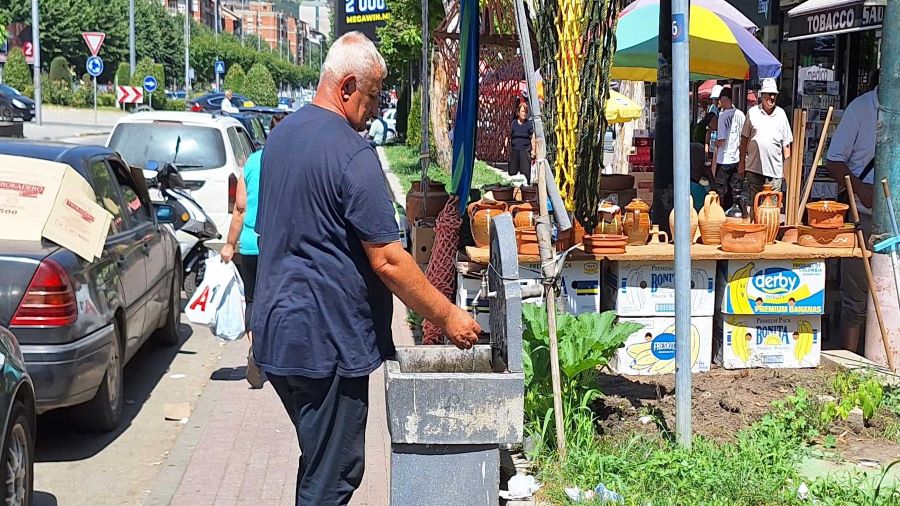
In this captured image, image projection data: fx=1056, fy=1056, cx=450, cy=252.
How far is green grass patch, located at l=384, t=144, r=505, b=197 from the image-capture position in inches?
863

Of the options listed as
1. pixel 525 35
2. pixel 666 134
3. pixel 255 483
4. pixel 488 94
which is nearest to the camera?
pixel 525 35

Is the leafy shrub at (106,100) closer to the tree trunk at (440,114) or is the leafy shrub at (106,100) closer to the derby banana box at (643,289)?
the tree trunk at (440,114)

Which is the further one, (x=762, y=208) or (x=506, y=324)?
(x=762, y=208)

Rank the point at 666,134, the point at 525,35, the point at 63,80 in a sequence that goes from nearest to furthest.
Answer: the point at 525,35
the point at 666,134
the point at 63,80

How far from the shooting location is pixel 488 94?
1024 inches

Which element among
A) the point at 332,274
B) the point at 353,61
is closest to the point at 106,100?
the point at 353,61

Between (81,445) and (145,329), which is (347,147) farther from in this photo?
(145,329)

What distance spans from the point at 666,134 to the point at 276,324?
5.04 metres

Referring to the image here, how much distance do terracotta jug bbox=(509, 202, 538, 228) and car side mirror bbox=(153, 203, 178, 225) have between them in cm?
314

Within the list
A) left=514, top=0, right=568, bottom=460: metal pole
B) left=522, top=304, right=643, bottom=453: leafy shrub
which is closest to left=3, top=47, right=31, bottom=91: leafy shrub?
left=522, top=304, right=643, bottom=453: leafy shrub

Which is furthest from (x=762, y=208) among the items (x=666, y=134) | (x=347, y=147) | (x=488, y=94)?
(x=488, y=94)

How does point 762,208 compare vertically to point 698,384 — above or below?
above

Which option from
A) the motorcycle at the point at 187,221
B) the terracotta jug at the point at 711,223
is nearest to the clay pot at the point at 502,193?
the terracotta jug at the point at 711,223

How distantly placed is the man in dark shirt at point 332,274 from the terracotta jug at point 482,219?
3.45 m
